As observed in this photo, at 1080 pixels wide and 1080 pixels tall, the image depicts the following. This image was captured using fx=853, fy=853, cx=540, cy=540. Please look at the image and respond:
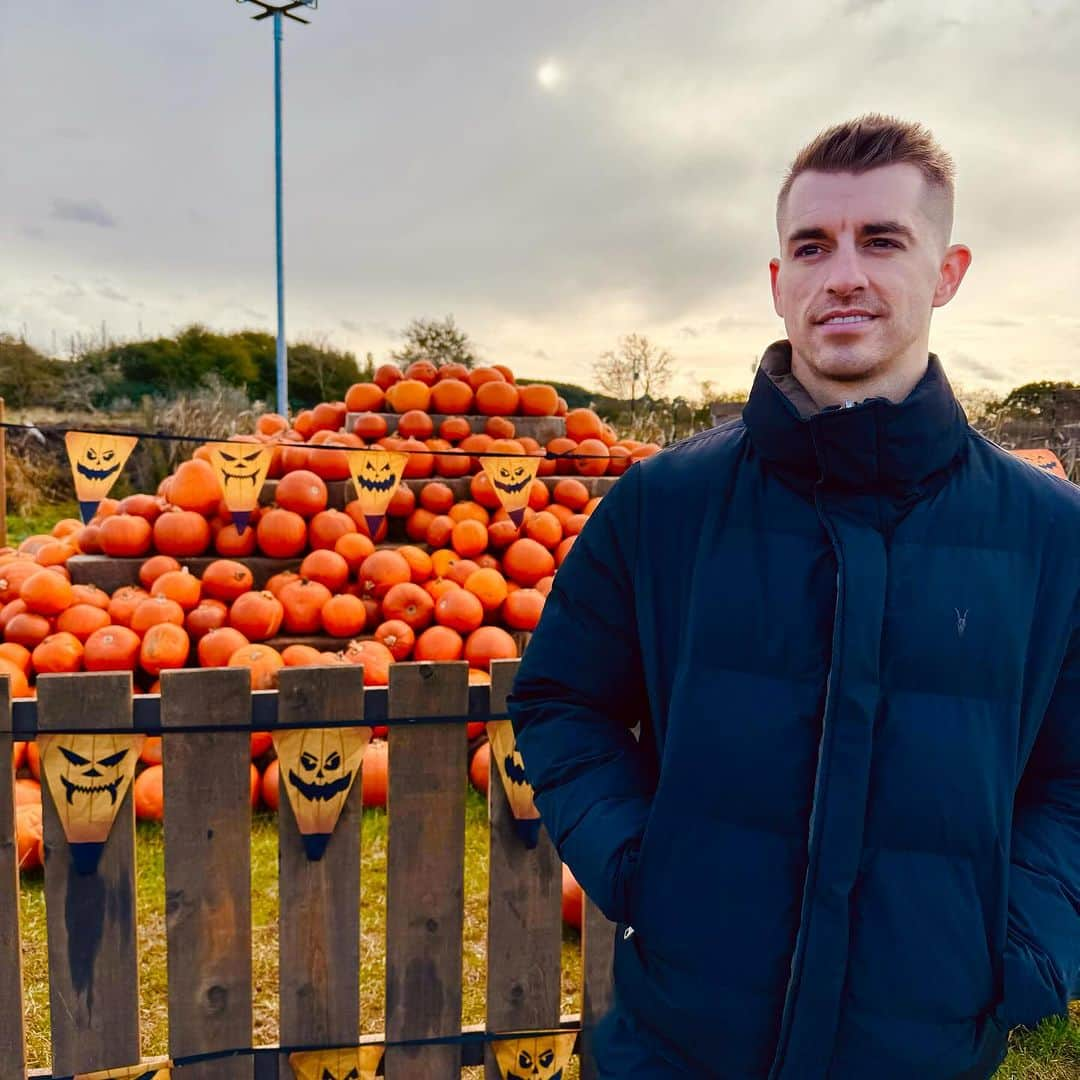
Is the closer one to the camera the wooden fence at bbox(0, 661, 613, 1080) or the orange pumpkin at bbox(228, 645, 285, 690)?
the wooden fence at bbox(0, 661, 613, 1080)

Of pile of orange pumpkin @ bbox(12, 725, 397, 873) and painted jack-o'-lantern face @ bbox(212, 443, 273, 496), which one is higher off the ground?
painted jack-o'-lantern face @ bbox(212, 443, 273, 496)

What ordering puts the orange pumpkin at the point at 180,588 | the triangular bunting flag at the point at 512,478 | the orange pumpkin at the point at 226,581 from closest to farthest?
the orange pumpkin at the point at 180,588
the orange pumpkin at the point at 226,581
the triangular bunting flag at the point at 512,478

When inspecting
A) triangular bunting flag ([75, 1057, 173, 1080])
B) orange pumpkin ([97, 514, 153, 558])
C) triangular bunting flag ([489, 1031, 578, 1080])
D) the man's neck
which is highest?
the man's neck

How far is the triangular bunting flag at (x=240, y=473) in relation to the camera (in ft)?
14.4

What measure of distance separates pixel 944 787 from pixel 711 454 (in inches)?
21.9

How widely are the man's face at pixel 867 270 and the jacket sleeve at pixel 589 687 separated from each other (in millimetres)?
347

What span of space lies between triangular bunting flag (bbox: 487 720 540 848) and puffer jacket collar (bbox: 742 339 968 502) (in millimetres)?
968

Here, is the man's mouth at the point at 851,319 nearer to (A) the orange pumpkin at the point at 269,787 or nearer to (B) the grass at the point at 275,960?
(B) the grass at the point at 275,960

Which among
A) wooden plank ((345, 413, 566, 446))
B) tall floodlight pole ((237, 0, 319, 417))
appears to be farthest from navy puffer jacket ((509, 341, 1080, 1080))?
tall floodlight pole ((237, 0, 319, 417))

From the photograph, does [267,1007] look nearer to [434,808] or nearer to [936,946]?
[434,808]

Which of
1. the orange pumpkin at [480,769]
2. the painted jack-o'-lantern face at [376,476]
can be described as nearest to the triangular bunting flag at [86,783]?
the orange pumpkin at [480,769]

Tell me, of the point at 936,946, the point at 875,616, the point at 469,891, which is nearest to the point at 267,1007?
the point at 469,891

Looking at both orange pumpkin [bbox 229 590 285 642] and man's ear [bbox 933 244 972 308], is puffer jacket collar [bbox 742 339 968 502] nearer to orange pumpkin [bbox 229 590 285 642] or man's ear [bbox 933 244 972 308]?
man's ear [bbox 933 244 972 308]

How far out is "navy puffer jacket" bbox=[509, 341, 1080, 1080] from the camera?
110 centimetres
